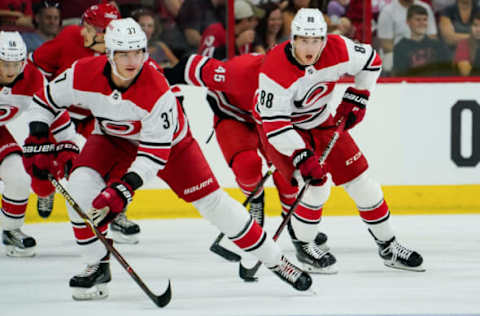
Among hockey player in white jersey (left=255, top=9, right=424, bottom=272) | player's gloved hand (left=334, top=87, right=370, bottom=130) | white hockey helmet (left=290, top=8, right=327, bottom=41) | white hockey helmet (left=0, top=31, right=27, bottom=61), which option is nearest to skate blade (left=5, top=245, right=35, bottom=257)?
white hockey helmet (left=0, top=31, right=27, bottom=61)

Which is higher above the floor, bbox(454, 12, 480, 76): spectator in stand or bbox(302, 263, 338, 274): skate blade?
bbox(454, 12, 480, 76): spectator in stand

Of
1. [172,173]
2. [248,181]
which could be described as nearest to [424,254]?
[248,181]

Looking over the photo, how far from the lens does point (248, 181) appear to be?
194 inches

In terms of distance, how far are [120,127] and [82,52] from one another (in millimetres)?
1660

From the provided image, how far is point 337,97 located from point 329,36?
1915mm

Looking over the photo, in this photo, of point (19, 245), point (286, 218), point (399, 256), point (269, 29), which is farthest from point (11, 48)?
point (399, 256)

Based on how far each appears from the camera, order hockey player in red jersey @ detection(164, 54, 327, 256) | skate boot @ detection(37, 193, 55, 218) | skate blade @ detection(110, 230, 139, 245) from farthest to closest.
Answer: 1. skate boot @ detection(37, 193, 55, 218)
2. skate blade @ detection(110, 230, 139, 245)
3. hockey player in red jersey @ detection(164, 54, 327, 256)

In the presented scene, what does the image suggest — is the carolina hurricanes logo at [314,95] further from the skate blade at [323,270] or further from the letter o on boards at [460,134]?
the letter o on boards at [460,134]

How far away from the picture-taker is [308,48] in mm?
4125

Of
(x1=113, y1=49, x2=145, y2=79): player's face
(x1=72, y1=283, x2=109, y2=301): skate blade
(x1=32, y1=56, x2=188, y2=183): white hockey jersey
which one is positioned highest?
(x1=113, y1=49, x2=145, y2=79): player's face

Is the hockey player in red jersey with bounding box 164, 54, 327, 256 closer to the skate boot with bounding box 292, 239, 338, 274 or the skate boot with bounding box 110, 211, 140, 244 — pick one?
the skate boot with bounding box 292, 239, 338, 274

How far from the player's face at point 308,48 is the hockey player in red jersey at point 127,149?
0.59 metres

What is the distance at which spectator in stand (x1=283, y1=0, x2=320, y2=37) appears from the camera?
6.30 meters

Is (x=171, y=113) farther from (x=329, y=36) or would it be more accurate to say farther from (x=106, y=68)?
(x=329, y=36)
